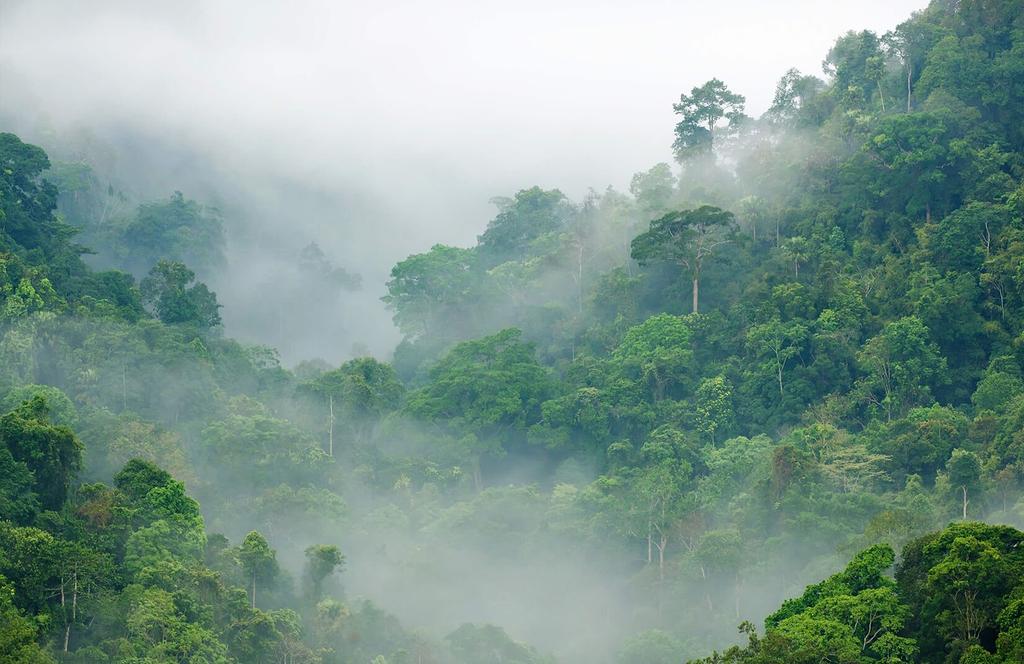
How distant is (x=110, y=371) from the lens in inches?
1982

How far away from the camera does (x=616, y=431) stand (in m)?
52.7

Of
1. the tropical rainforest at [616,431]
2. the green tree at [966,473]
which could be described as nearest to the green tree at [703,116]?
the tropical rainforest at [616,431]

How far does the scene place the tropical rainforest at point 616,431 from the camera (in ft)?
129

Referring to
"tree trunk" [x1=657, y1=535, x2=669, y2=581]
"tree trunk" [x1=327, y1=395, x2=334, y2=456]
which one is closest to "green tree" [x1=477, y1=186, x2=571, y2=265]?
"tree trunk" [x1=327, y1=395, x2=334, y2=456]

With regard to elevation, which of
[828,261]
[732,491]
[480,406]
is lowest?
[732,491]

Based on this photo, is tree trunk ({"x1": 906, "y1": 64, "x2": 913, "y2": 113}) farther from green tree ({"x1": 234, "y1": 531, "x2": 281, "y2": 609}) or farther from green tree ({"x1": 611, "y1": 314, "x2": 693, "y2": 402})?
green tree ({"x1": 234, "y1": 531, "x2": 281, "y2": 609})

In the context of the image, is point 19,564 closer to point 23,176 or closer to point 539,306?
point 23,176

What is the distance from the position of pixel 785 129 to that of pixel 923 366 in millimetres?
17107

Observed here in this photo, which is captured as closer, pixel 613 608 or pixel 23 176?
pixel 613 608

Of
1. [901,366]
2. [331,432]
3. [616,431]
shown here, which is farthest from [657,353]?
[331,432]

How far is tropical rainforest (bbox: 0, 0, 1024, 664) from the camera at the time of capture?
39.3m

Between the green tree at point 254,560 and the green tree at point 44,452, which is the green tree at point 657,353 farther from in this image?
the green tree at point 44,452

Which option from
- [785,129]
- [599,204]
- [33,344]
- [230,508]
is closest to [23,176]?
[33,344]

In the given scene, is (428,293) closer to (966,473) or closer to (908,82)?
(908,82)
